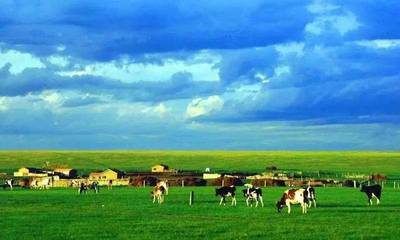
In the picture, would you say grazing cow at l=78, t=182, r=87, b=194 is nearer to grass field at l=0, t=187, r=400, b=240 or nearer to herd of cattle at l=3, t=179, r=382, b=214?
herd of cattle at l=3, t=179, r=382, b=214

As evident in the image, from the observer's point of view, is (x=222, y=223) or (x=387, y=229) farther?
(x=222, y=223)

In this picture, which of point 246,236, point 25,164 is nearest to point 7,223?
point 246,236

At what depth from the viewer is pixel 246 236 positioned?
26.6 m

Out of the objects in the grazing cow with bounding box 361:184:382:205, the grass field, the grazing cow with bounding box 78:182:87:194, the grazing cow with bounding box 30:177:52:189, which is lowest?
the grass field

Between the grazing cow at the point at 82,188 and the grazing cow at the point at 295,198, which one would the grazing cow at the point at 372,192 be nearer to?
the grazing cow at the point at 295,198

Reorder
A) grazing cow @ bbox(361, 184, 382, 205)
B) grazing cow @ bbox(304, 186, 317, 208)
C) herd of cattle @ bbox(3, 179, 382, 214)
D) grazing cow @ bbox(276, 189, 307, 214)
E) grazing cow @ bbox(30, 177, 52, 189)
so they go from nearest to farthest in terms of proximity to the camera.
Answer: grazing cow @ bbox(276, 189, 307, 214)
herd of cattle @ bbox(3, 179, 382, 214)
grazing cow @ bbox(304, 186, 317, 208)
grazing cow @ bbox(361, 184, 382, 205)
grazing cow @ bbox(30, 177, 52, 189)

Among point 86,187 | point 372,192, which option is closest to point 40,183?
point 86,187

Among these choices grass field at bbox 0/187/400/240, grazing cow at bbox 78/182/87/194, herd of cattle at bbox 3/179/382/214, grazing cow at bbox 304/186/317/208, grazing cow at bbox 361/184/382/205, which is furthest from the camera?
grazing cow at bbox 78/182/87/194

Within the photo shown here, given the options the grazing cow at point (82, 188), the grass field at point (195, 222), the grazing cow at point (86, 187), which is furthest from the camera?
the grazing cow at point (86, 187)

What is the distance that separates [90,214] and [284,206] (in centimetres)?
1181

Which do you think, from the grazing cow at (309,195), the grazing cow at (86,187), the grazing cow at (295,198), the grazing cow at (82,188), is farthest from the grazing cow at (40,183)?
the grazing cow at (295,198)

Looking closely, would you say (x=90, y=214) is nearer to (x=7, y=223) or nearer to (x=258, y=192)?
(x=7, y=223)

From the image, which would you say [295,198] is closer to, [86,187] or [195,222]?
[195,222]

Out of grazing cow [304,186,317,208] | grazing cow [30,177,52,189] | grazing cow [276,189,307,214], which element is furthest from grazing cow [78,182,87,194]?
grazing cow [276,189,307,214]
